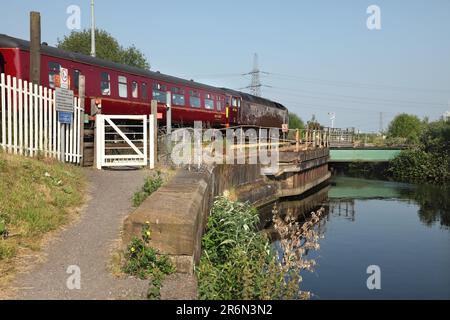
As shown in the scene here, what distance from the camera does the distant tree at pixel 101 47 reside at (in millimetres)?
50781

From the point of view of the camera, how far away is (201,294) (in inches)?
194

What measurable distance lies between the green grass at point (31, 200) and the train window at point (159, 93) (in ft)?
33.2

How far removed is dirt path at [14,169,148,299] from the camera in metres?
4.53

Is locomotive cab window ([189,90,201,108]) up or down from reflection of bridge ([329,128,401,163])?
up

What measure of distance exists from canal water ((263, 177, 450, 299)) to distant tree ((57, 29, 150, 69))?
108 feet

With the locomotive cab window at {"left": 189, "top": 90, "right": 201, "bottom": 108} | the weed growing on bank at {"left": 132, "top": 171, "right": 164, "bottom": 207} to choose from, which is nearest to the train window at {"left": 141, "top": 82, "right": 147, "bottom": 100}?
the locomotive cab window at {"left": 189, "top": 90, "right": 201, "bottom": 108}


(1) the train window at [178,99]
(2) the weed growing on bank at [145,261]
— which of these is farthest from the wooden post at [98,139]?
(1) the train window at [178,99]

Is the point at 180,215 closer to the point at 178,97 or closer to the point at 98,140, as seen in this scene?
the point at 98,140

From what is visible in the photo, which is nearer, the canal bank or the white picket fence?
the canal bank

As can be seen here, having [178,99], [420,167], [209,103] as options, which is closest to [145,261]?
[178,99]

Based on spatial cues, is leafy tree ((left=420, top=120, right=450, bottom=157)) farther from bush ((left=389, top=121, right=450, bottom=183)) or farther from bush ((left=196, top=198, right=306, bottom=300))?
bush ((left=196, top=198, right=306, bottom=300))
